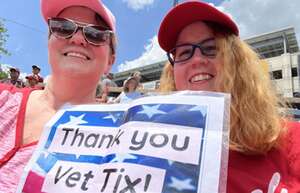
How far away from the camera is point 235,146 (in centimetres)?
163

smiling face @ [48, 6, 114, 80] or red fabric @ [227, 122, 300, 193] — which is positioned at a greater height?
smiling face @ [48, 6, 114, 80]

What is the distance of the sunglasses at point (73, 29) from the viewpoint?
1.93 metres

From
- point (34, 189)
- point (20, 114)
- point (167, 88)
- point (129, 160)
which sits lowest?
point (34, 189)

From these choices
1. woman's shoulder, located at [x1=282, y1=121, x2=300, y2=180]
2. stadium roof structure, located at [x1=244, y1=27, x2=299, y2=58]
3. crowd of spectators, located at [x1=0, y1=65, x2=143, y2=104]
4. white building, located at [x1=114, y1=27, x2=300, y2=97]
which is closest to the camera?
woman's shoulder, located at [x1=282, y1=121, x2=300, y2=180]

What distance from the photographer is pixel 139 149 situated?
123cm

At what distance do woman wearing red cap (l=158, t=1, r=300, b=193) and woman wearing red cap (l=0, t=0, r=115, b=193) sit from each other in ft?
1.10

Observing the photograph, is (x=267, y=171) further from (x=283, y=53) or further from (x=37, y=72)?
(x=283, y=53)

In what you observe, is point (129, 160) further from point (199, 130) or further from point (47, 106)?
point (47, 106)

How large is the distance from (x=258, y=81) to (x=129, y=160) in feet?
2.94

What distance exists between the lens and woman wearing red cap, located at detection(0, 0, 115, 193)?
1.83 metres

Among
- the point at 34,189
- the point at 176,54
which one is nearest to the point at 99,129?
the point at 34,189

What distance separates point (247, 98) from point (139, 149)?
2.37ft

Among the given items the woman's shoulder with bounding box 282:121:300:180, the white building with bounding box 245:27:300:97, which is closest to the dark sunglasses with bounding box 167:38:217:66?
the woman's shoulder with bounding box 282:121:300:180

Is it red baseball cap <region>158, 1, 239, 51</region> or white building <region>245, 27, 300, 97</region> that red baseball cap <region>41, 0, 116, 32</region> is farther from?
white building <region>245, 27, 300, 97</region>
